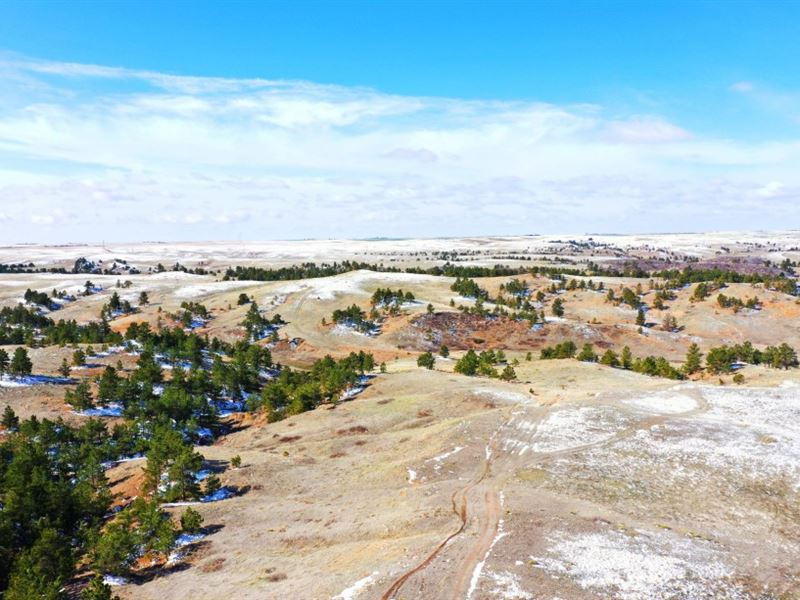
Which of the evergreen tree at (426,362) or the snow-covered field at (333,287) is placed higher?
the snow-covered field at (333,287)

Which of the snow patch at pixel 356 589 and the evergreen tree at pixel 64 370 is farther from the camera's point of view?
the evergreen tree at pixel 64 370

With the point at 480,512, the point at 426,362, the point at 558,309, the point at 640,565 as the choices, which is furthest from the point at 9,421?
the point at 558,309

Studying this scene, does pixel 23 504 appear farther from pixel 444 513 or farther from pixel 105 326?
pixel 105 326

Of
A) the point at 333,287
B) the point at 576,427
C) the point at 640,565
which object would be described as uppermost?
the point at 333,287

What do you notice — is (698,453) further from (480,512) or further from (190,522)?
(190,522)

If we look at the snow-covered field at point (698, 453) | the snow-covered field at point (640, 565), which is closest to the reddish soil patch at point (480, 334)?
the snow-covered field at point (698, 453)

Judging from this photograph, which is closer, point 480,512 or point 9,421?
point 480,512

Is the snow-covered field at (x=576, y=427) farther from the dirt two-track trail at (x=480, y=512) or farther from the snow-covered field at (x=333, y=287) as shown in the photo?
the snow-covered field at (x=333, y=287)

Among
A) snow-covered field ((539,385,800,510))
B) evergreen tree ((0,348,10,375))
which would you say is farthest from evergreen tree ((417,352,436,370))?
evergreen tree ((0,348,10,375))

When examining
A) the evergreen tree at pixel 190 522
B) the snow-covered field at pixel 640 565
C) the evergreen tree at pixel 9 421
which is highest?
the snow-covered field at pixel 640 565

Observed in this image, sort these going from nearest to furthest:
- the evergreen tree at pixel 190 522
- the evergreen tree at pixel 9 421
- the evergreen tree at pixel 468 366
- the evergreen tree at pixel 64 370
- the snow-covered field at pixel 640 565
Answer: the snow-covered field at pixel 640 565 < the evergreen tree at pixel 190 522 < the evergreen tree at pixel 9 421 < the evergreen tree at pixel 64 370 < the evergreen tree at pixel 468 366
